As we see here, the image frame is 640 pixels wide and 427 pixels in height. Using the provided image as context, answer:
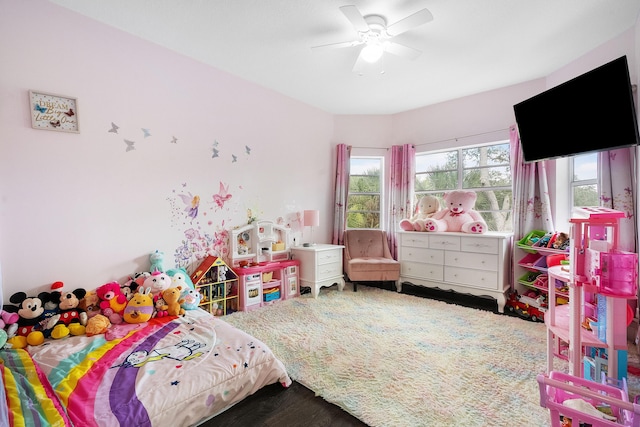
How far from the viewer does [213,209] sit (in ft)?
10.5

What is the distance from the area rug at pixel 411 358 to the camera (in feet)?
5.30

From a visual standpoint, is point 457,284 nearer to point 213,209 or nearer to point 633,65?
point 633,65

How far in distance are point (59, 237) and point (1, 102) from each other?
1006 millimetres

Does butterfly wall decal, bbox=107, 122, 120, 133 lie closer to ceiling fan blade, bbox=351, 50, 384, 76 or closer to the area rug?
the area rug

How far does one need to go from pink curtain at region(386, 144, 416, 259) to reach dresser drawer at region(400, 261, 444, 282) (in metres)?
0.42

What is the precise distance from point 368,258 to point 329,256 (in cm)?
64

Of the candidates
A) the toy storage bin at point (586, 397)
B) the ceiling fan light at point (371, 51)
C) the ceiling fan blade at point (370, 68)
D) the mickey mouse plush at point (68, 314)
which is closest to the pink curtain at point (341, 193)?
the ceiling fan blade at point (370, 68)

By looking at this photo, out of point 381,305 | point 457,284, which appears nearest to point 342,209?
point 381,305

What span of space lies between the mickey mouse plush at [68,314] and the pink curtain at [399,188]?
3710 mm

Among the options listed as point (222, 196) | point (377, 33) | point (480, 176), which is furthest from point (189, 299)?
point (480, 176)

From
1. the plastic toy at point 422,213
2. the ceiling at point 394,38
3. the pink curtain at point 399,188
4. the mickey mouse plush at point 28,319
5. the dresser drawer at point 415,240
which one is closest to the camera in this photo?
the mickey mouse plush at point 28,319

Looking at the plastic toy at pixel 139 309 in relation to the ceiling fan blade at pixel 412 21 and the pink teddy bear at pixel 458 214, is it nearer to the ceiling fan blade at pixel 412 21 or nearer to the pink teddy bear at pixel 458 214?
the ceiling fan blade at pixel 412 21

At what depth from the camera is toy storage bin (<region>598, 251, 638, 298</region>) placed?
1376 millimetres

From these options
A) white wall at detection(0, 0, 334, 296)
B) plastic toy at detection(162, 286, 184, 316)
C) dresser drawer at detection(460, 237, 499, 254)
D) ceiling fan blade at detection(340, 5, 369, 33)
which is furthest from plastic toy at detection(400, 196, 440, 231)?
plastic toy at detection(162, 286, 184, 316)
